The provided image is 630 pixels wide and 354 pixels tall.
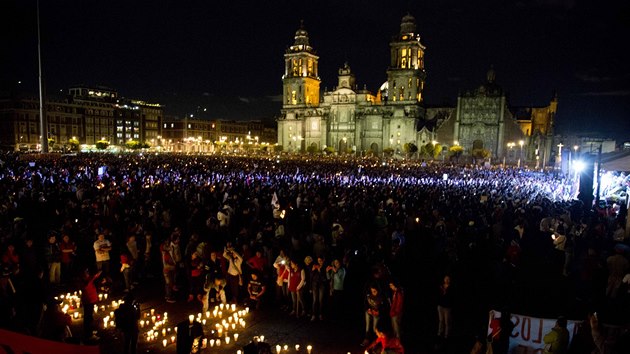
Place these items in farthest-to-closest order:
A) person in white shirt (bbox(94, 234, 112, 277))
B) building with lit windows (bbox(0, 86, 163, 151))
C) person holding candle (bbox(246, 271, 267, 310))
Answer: building with lit windows (bbox(0, 86, 163, 151))
person in white shirt (bbox(94, 234, 112, 277))
person holding candle (bbox(246, 271, 267, 310))

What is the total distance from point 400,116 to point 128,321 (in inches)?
3109

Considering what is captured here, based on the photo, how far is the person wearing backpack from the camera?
6.47 metres

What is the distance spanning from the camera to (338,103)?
3460 inches

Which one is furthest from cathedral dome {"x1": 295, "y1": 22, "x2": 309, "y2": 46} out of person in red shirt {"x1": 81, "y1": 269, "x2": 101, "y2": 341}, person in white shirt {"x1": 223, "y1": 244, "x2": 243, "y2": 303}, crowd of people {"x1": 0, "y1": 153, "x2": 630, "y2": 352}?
person in red shirt {"x1": 81, "y1": 269, "x2": 101, "y2": 341}

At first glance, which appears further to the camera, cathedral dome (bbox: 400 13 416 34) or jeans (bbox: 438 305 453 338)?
cathedral dome (bbox: 400 13 416 34)

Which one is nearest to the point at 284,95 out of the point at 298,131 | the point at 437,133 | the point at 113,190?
the point at 298,131

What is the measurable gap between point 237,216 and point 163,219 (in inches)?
108

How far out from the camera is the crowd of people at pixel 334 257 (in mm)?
8047

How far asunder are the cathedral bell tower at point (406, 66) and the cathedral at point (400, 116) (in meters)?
0.19

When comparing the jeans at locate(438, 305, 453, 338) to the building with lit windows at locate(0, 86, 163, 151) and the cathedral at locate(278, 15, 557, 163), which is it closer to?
the cathedral at locate(278, 15, 557, 163)

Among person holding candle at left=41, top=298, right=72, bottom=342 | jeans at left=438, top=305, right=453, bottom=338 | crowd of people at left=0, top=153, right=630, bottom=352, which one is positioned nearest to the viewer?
person holding candle at left=41, top=298, right=72, bottom=342

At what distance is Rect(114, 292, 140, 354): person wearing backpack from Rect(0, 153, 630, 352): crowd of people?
1.07m

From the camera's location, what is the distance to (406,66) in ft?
270

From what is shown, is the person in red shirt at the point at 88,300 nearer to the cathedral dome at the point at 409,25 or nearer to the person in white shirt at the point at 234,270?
the person in white shirt at the point at 234,270
